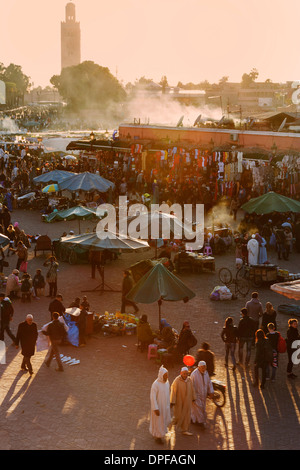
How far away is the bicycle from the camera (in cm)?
1750

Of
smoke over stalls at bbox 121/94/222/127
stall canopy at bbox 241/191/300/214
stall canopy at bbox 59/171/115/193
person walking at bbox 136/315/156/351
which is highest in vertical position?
smoke over stalls at bbox 121/94/222/127

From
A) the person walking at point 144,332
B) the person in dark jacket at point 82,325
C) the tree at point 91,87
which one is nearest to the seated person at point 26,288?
the person in dark jacket at point 82,325

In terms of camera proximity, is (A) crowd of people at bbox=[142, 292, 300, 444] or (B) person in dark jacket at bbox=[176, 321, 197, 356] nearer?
(A) crowd of people at bbox=[142, 292, 300, 444]

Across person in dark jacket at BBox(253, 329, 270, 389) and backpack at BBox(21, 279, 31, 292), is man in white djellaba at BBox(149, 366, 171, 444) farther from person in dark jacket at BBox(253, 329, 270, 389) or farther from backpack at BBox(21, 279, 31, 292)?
backpack at BBox(21, 279, 31, 292)

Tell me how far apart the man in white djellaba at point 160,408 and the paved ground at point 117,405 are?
7.5 inches

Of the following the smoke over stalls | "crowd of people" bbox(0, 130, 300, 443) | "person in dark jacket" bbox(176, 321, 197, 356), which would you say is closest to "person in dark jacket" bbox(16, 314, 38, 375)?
"crowd of people" bbox(0, 130, 300, 443)

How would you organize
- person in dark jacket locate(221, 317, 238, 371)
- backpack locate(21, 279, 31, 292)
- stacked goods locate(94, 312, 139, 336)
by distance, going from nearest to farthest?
person in dark jacket locate(221, 317, 238, 371)
stacked goods locate(94, 312, 139, 336)
backpack locate(21, 279, 31, 292)

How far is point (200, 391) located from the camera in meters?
10.2

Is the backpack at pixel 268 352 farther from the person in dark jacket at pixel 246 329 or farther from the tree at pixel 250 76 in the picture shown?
the tree at pixel 250 76

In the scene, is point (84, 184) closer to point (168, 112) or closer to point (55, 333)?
point (55, 333)

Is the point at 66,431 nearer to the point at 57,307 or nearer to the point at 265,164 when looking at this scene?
the point at 57,307

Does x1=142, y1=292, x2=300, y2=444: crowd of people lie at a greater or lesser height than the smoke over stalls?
lesser

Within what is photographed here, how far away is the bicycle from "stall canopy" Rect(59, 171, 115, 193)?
338 inches
